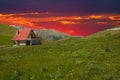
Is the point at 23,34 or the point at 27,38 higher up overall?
the point at 23,34

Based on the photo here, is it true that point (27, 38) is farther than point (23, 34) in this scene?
No

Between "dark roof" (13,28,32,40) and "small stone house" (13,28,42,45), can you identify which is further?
"dark roof" (13,28,32,40)

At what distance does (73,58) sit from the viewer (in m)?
27.5

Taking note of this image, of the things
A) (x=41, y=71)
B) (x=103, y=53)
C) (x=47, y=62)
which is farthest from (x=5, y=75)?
(x=103, y=53)

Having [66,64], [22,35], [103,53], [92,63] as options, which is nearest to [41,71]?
[66,64]

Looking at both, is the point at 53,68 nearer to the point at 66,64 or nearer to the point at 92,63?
the point at 66,64

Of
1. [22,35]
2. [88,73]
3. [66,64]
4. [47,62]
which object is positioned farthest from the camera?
[22,35]

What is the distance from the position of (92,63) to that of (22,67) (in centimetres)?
631

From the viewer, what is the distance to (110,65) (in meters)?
23.4

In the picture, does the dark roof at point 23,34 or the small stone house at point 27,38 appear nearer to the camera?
the small stone house at point 27,38

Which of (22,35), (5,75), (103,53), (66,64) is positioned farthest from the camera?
(22,35)

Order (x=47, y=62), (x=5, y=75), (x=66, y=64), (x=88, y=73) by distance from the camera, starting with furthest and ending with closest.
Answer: (x=47, y=62), (x=66, y=64), (x=5, y=75), (x=88, y=73)

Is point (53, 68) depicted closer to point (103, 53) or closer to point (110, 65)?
point (110, 65)

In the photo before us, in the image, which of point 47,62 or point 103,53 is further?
point 103,53
